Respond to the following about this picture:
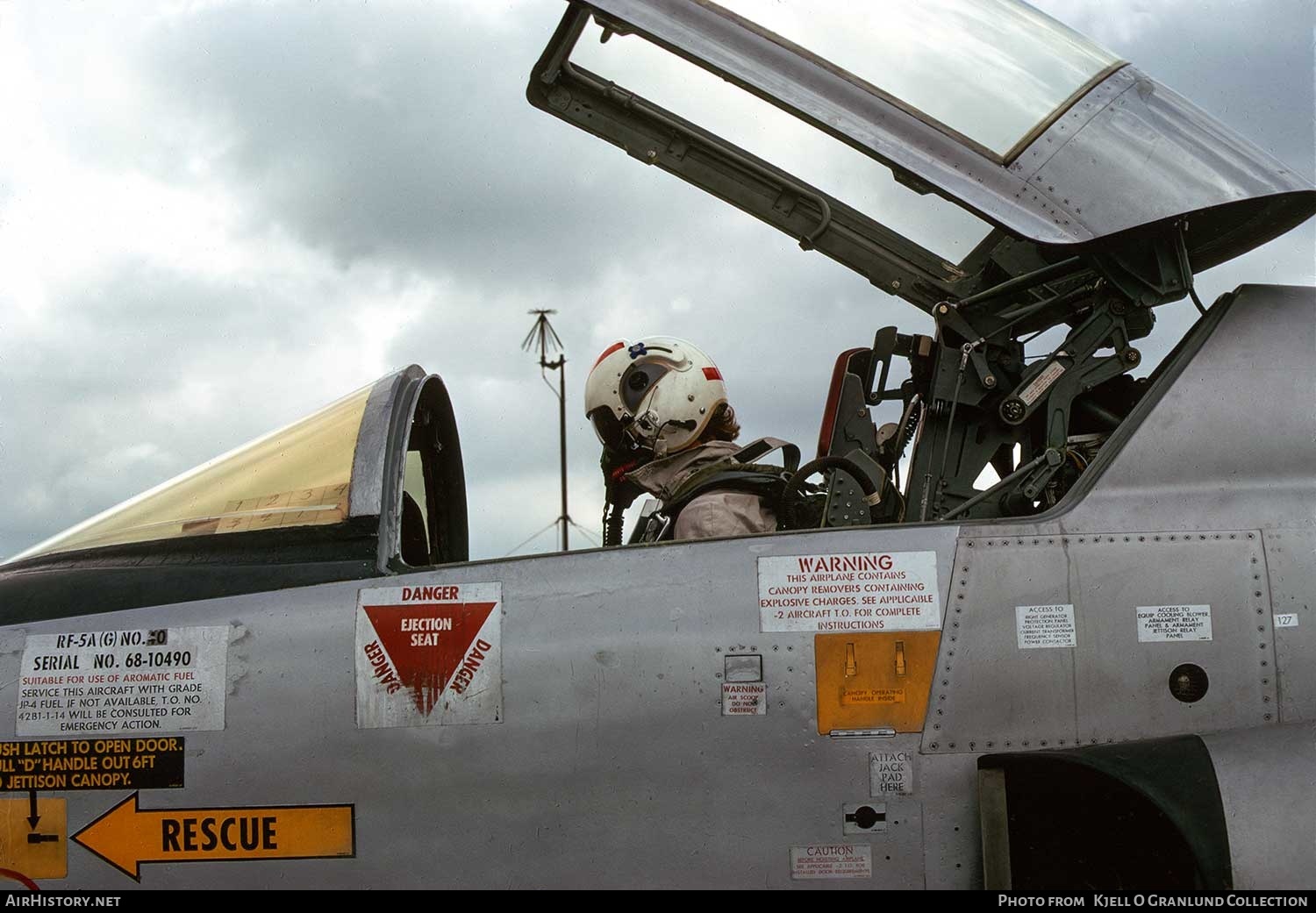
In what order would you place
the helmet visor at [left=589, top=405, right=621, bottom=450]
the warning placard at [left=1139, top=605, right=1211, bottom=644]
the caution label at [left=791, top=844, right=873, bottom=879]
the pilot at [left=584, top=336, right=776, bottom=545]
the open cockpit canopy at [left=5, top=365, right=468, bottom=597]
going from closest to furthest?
the caution label at [left=791, top=844, right=873, bottom=879], the warning placard at [left=1139, top=605, right=1211, bottom=644], the open cockpit canopy at [left=5, top=365, right=468, bottom=597], the pilot at [left=584, top=336, right=776, bottom=545], the helmet visor at [left=589, top=405, right=621, bottom=450]

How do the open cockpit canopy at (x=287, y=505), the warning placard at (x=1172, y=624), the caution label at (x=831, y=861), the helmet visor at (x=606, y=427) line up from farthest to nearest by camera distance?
the helmet visor at (x=606, y=427)
the open cockpit canopy at (x=287, y=505)
the warning placard at (x=1172, y=624)
the caution label at (x=831, y=861)

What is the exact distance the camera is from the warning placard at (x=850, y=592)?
2721mm

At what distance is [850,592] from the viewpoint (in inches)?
108

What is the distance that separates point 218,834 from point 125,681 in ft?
1.50

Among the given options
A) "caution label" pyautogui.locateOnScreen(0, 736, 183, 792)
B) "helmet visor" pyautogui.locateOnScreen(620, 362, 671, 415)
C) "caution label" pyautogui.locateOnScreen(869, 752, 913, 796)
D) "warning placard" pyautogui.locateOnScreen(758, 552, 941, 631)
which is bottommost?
"caution label" pyautogui.locateOnScreen(869, 752, 913, 796)

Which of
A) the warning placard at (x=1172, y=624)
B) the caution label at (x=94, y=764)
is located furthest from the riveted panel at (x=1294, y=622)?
the caution label at (x=94, y=764)

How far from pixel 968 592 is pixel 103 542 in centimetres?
238

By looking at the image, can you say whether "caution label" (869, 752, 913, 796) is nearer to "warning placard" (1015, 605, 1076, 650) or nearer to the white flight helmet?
"warning placard" (1015, 605, 1076, 650)

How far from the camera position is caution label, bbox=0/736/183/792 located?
8.79 ft

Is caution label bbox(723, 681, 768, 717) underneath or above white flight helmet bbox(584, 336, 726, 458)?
underneath

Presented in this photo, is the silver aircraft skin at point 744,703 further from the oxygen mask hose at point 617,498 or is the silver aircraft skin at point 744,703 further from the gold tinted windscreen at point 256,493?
the oxygen mask hose at point 617,498

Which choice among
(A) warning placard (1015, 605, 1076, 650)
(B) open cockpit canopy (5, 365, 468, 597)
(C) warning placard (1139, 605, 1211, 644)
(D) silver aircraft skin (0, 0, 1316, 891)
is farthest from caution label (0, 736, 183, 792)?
(C) warning placard (1139, 605, 1211, 644)

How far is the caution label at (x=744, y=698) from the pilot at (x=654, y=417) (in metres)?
1.16

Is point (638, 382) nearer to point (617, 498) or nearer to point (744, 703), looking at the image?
point (617, 498)
